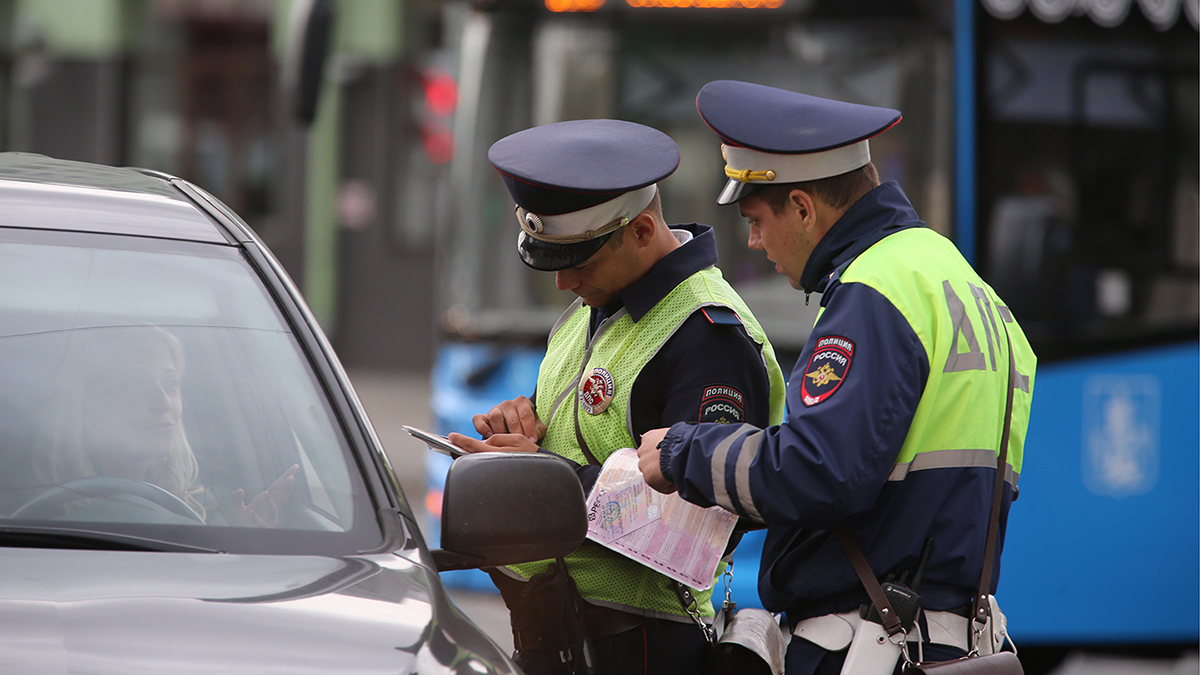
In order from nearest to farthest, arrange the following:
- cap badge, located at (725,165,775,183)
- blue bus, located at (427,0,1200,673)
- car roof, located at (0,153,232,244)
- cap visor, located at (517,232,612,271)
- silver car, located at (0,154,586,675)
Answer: silver car, located at (0,154,586,675), cap badge, located at (725,165,775,183), car roof, located at (0,153,232,244), cap visor, located at (517,232,612,271), blue bus, located at (427,0,1200,673)

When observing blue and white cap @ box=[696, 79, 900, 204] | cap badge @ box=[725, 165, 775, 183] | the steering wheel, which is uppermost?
blue and white cap @ box=[696, 79, 900, 204]

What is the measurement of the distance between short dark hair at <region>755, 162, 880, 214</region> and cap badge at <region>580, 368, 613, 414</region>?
0.46m

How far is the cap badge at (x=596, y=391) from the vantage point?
2688 mm

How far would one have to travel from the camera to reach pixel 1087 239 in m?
5.80

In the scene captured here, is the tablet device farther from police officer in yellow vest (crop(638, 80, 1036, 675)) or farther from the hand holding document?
police officer in yellow vest (crop(638, 80, 1036, 675))

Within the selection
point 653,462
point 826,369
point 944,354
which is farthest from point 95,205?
point 944,354

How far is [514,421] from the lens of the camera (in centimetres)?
284

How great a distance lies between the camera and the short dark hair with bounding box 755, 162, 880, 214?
2488mm

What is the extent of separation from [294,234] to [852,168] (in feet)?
50.7

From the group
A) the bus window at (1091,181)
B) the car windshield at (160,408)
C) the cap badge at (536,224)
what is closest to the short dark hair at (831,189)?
the cap badge at (536,224)

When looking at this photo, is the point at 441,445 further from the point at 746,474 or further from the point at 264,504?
the point at 746,474

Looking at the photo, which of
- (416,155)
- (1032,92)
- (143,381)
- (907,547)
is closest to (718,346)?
(907,547)

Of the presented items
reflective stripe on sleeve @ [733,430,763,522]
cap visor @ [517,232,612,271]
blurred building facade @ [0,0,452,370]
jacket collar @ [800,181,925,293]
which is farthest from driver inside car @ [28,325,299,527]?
blurred building facade @ [0,0,452,370]

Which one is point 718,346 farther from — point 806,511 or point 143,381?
point 143,381
